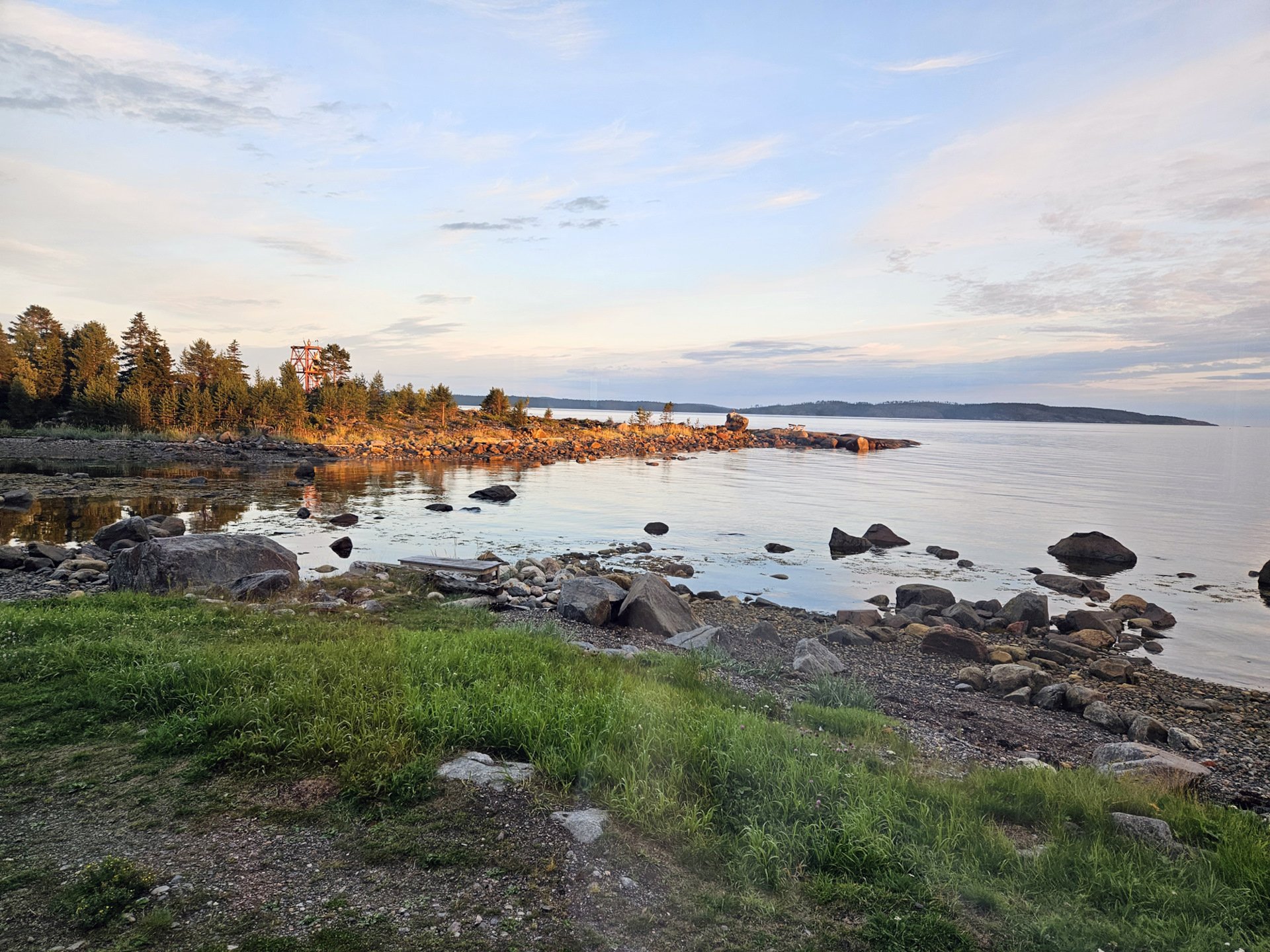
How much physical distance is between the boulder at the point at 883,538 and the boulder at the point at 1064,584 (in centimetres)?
594

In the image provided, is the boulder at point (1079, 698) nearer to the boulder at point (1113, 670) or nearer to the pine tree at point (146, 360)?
the boulder at point (1113, 670)

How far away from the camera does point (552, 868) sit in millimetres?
4484

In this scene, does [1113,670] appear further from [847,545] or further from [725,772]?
[847,545]

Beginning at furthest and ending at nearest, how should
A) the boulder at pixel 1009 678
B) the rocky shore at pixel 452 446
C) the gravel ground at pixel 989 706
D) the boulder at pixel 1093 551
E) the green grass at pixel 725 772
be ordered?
the rocky shore at pixel 452 446
the boulder at pixel 1093 551
the boulder at pixel 1009 678
the gravel ground at pixel 989 706
the green grass at pixel 725 772

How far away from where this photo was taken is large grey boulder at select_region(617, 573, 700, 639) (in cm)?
1396

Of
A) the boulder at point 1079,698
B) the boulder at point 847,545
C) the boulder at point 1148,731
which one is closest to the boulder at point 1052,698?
the boulder at point 1079,698

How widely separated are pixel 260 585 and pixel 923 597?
1671cm

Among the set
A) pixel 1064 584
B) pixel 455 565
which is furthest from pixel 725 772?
pixel 1064 584

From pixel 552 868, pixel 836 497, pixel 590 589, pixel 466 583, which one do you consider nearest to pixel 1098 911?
pixel 552 868

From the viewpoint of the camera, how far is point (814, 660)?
38.1ft

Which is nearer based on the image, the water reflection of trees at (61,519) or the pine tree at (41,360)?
the water reflection of trees at (61,519)

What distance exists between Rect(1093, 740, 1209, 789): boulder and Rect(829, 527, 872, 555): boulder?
18501 mm

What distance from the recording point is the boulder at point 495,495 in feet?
117

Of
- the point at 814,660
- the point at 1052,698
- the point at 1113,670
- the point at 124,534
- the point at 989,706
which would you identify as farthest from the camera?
the point at 124,534
